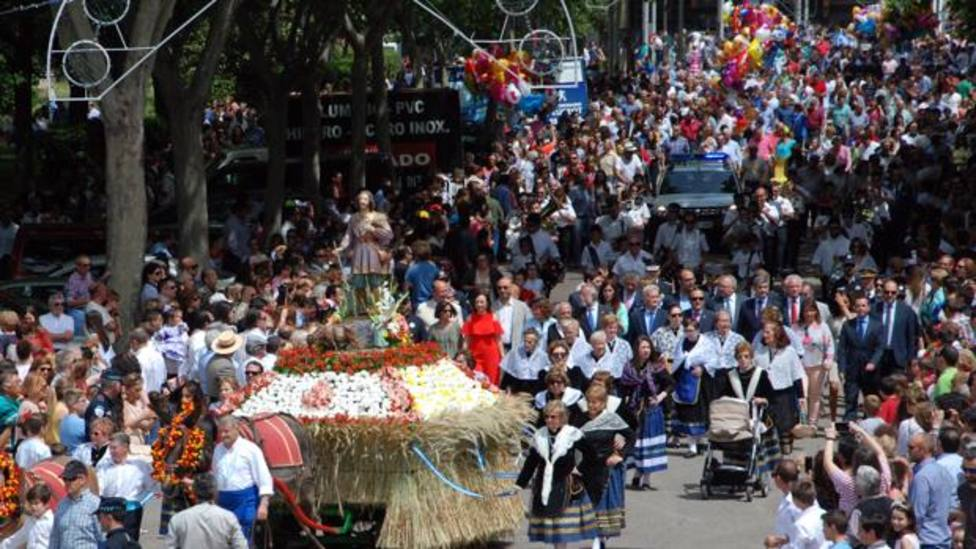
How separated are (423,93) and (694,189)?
6478mm

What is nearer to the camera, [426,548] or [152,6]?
[426,548]

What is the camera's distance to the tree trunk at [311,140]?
35.9 m

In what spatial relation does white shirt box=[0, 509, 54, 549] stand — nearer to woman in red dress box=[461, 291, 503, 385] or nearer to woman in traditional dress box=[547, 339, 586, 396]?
woman in traditional dress box=[547, 339, 586, 396]

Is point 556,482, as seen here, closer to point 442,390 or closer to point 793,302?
point 442,390

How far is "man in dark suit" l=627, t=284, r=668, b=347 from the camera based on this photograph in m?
21.2

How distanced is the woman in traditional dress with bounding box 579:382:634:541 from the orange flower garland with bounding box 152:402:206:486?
2.78 metres

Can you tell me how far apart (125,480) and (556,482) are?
301cm

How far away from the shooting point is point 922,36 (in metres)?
65.5

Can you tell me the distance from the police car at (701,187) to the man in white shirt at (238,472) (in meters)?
17.6

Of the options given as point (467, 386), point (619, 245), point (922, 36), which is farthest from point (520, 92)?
point (922, 36)

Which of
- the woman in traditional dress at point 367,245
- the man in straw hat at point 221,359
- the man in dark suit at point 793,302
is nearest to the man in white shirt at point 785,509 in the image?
the man in straw hat at point 221,359

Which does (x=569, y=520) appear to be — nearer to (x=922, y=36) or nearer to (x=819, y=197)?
(x=819, y=197)

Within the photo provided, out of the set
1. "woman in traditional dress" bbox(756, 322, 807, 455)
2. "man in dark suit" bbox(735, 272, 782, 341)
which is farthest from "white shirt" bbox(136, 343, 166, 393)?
"man in dark suit" bbox(735, 272, 782, 341)

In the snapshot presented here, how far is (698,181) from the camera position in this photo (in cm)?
3403
